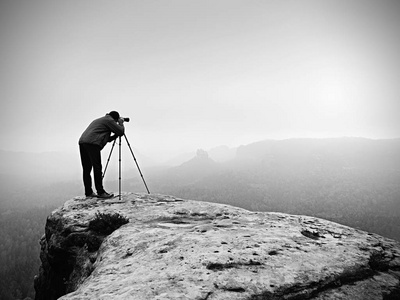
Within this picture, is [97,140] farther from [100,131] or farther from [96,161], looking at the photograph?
[96,161]

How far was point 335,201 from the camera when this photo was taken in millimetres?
39375

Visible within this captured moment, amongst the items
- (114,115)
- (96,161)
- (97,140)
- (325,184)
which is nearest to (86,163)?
(96,161)

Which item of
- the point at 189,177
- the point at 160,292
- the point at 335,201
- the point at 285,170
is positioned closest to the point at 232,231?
the point at 160,292

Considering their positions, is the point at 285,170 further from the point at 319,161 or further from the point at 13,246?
the point at 13,246

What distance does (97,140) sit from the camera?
24.6 ft

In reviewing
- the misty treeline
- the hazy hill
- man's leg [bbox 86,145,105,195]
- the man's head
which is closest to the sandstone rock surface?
man's leg [bbox 86,145,105,195]

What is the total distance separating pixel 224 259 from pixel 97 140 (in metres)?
6.49

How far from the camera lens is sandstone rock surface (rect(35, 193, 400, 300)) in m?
2.74

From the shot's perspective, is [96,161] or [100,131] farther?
[100,131]

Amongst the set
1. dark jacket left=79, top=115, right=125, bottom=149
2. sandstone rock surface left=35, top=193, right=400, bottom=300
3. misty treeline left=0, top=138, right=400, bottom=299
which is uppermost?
dark jacket left=79, top=115, right=125, bottom=149

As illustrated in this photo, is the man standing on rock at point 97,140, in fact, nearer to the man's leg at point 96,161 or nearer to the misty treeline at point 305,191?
the man's leg at point 96,161

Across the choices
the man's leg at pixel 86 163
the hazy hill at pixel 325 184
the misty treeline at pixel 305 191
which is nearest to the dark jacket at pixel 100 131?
the man's leg at pixel 86 163

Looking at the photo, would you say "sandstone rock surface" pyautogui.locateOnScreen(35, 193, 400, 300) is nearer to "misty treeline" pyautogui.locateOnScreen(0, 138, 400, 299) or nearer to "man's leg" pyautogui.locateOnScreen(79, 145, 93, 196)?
"man's leg" pyautogui.locateOnScreen(79, 145, 93, 196)

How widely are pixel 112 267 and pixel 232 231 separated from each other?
2692 mm
